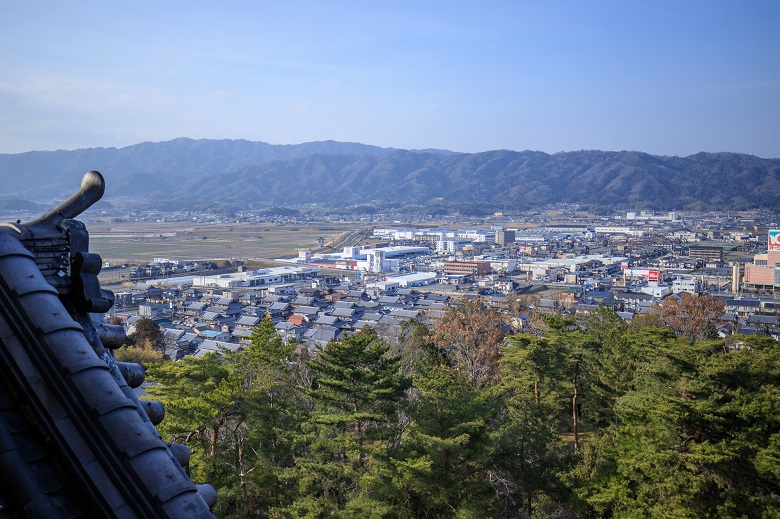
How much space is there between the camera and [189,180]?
5709 inches

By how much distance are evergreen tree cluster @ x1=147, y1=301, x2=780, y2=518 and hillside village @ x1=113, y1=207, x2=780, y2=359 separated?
6.40m

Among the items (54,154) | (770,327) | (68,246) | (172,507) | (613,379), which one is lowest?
(770,327)

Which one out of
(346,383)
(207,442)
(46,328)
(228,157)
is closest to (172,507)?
(46,328)

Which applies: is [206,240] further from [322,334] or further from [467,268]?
[322,334]

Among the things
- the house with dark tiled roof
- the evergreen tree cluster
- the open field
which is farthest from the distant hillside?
the evergreen tree cluster

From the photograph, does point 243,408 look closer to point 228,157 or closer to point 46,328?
point 46,328

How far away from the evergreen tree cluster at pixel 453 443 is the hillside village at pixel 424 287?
21.0 ft

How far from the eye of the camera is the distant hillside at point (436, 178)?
370 ft

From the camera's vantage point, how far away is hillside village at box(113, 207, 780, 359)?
Answer: 20844mm

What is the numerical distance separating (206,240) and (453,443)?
2054 inches

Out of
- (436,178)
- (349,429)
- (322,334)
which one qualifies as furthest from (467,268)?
(436,178)

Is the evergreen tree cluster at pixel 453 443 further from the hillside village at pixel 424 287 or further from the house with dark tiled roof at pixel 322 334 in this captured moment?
the house with dark tiled roof at pixel 322 334

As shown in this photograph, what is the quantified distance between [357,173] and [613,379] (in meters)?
152

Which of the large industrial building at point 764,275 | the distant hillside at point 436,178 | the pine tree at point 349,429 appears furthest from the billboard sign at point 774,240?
the distant hillside at point 436,178
